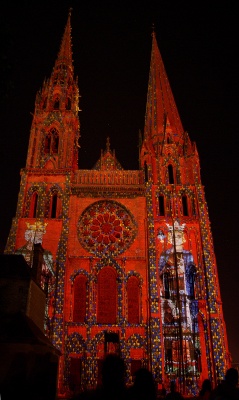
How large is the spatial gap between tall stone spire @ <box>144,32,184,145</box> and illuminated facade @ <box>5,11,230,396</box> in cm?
25

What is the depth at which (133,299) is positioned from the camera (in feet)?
87.9

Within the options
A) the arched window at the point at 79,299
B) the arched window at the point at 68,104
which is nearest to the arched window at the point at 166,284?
the arched window at the point at 79,299

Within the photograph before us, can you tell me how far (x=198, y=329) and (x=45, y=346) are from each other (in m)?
14.4

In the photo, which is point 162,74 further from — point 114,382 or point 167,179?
point 114,382

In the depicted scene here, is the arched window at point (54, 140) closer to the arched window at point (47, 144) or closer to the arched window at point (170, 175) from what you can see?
the arched window at point (47, 144)

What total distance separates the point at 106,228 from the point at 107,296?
574 cm

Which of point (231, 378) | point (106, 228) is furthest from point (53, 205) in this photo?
point (231, 378)

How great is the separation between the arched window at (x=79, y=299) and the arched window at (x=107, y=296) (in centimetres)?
117

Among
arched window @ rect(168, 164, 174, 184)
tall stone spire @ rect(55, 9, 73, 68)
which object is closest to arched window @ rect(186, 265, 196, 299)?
arched window @ rect(168, 164, 174, 184)

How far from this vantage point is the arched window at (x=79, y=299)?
85.6ft

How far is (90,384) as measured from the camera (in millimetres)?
23672

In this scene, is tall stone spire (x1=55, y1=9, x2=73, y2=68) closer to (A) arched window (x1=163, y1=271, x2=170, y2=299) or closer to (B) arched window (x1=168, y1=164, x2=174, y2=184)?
(B) arched window (x1=168, y1=164, x2=174, y2=184)

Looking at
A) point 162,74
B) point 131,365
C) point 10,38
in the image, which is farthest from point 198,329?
point 162,74

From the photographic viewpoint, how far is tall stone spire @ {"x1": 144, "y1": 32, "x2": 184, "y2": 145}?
34531 mm
